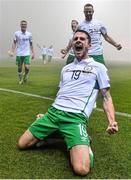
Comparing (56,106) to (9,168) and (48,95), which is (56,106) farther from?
(48,95)

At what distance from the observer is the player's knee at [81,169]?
5.44 m

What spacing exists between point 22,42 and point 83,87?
11.3 metres

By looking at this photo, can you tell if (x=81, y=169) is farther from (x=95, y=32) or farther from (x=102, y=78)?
(x=95, y=32)

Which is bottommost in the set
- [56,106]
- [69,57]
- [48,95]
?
[48,95]

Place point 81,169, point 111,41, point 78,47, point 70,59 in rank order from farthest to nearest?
point 70,59, point 111,41, point 78,47, point 81,169

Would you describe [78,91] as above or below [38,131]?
above

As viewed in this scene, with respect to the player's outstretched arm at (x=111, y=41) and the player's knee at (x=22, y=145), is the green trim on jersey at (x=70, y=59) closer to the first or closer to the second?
the player's outstretched arm at (x=111, y=41)

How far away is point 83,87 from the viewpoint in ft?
21.2

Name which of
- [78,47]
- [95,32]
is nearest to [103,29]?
[95,32]

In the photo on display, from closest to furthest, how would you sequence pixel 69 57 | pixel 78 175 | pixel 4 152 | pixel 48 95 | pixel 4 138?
pixel 78 175 < pixel 4 152 < pixel 4 138 < pixel 69 57 < pixel 48 95

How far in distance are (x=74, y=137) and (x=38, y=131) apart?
67 cm

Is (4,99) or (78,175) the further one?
(4,99)

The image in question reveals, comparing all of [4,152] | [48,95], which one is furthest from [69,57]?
[4,152]

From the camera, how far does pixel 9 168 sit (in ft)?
18.4
